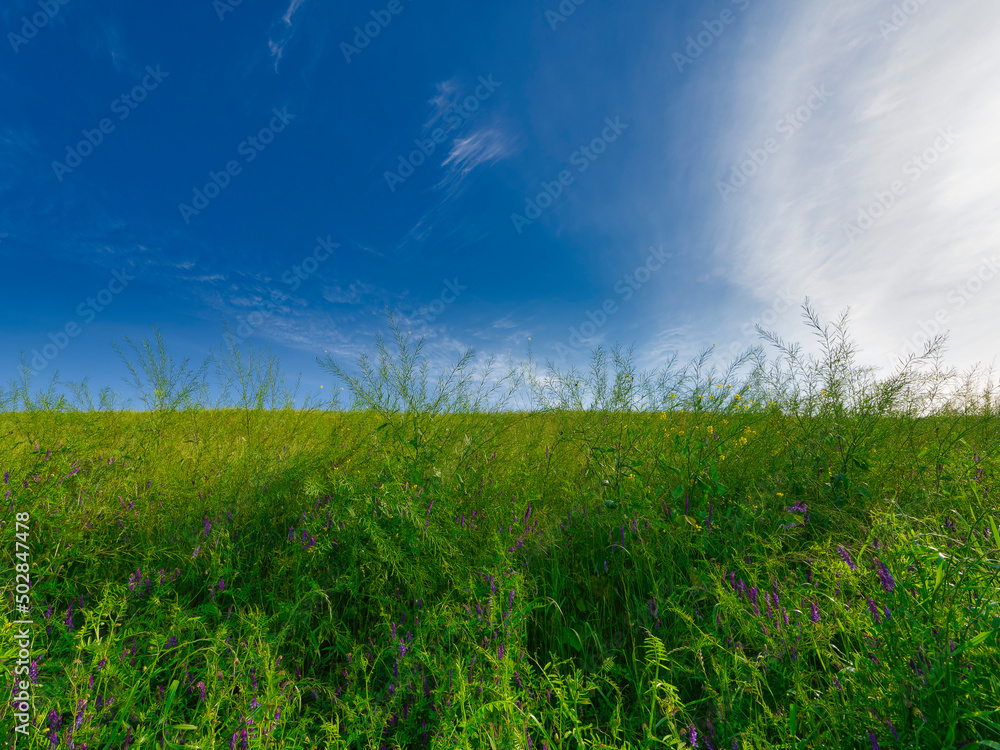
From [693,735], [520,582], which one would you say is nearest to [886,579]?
[693,735]

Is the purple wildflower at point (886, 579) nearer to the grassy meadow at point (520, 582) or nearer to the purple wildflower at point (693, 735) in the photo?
the grassy meadow at point (520, 582)

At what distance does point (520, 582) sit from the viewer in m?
1.58

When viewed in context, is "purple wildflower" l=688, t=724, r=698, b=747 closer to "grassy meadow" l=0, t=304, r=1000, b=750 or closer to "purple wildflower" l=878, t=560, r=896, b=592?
"grassy meadow" l=0, t=304, r=1000, b=750

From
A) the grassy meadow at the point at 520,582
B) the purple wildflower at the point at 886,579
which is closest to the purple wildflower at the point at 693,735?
the grassy meadow at the point at 520,582

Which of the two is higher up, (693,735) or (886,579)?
(886,579)

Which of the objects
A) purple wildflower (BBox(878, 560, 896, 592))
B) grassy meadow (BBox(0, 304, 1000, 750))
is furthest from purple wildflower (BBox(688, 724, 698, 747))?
purple wildflower (BBox(878, 560, 896, 592))

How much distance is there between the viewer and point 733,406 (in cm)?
352

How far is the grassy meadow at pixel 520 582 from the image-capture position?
46.8 inches

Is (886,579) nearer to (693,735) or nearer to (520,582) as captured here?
(693,735)

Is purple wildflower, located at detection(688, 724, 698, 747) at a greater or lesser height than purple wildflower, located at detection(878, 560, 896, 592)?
lesser

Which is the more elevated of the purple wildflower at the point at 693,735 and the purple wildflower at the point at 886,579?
the purple wildflower at the point at 886,579

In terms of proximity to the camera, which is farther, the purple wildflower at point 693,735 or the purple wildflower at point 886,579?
the purple wildflower at point 886,579

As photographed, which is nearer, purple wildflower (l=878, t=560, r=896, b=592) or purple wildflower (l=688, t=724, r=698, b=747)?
purple wildflower (l=688, t=724, r=698, b=747)

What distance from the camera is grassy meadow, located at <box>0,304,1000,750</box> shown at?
1.19 meters
